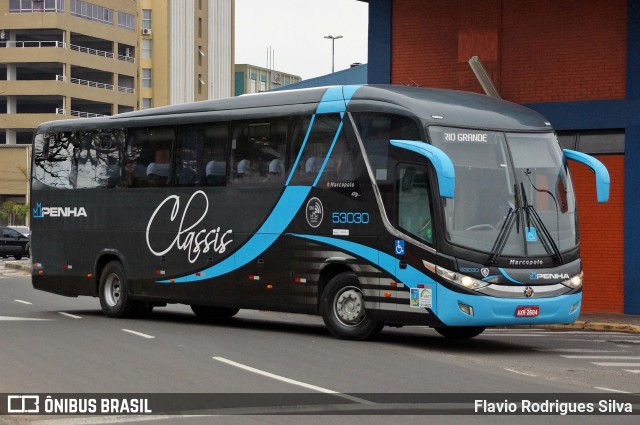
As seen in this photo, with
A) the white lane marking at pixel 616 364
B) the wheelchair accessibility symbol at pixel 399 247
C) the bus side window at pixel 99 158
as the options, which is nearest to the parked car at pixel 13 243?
the bus side window at pixel 99 158

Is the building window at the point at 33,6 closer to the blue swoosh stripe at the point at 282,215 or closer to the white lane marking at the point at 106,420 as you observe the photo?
the blue swoosh stripe at the point at 282,215

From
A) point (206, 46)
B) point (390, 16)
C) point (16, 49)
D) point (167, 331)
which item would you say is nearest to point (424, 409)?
point (167, 331)

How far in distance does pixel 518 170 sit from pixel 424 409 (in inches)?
249

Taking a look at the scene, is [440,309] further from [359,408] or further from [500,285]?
[359,408]

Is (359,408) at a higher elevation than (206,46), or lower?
lower

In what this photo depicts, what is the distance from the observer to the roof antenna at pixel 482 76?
22.6 m

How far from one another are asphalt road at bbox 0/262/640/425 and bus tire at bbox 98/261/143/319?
28.3 inches

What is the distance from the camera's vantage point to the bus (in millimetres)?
15859

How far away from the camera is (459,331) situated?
1795 centimetres

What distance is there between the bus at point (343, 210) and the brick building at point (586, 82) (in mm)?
5707

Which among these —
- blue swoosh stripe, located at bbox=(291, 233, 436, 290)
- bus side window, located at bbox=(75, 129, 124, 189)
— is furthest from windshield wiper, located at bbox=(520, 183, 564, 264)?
bus side window, located at bbox=(75, 129, 124, 189)

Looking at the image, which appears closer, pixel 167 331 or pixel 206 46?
pixel 167 331

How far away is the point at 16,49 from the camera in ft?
312

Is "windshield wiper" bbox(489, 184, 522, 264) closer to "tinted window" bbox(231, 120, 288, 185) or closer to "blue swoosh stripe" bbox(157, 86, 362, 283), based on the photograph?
"blue swoosh stripe" bbox(157, 86, 362, 283)
